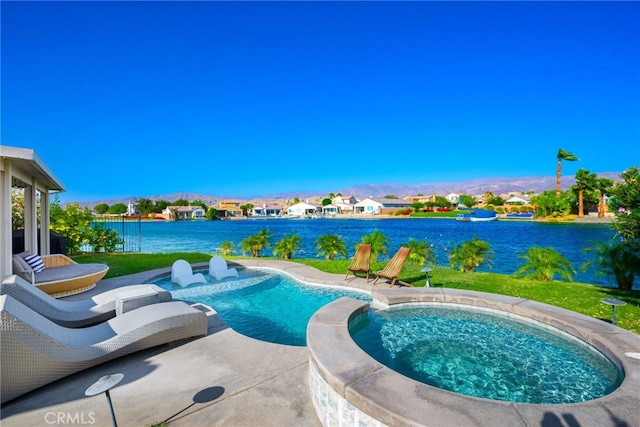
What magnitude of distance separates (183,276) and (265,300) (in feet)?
8.92

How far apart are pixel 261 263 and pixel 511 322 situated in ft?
23.9

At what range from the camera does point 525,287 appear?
7.31 metres

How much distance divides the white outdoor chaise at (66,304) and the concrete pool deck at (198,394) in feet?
4.96

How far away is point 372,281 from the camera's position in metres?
7.55

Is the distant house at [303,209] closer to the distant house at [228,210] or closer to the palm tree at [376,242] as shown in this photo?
the distant house at [228,210]

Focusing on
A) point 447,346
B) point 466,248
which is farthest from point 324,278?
point 466,248

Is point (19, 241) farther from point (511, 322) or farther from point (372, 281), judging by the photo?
point (511, 322)

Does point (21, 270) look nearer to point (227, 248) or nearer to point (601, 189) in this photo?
point (227, 248)

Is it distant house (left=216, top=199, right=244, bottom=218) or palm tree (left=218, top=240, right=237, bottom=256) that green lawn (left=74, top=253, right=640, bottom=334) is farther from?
distant house (left=216, top=199, right=244, bottom=218)

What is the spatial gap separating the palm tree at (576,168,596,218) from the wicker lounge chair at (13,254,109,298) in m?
56.3

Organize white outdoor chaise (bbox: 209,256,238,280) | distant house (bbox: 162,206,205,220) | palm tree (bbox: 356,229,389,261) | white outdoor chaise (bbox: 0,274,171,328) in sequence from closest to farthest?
white outdoor chaise (bbox: 0,274,171,328) < white outdoor chaise (bbox: 209,256,238,280) < palm tree (bbox: 356,229,389,261) < distant house (bbox: 162,206,205,220)

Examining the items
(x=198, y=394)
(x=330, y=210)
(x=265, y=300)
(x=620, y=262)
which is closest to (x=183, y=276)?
(x=265, y=300)

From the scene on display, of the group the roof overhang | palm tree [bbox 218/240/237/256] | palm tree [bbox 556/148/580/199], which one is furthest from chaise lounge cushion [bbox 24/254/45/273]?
palm tree [bbox 556/148/580/199]

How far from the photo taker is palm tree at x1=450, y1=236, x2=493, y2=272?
9945mm
